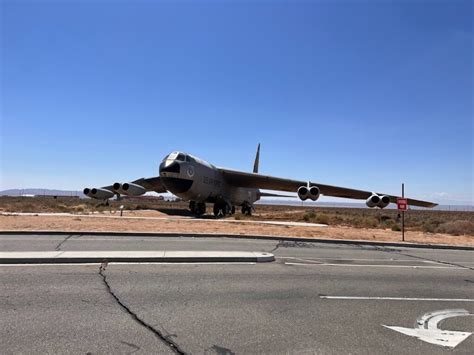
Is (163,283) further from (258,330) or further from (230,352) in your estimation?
(230,352)

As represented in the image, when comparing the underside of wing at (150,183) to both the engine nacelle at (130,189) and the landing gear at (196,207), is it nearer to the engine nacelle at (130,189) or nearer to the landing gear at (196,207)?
the engine nacelle at (130,189)

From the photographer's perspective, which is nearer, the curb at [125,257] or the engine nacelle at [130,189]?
the curb at [125,257]

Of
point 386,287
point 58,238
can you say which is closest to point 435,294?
point 386,287

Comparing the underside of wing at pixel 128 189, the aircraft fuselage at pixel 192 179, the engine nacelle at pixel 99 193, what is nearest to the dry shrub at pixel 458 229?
the aircraft fuselage at pixel 192 179

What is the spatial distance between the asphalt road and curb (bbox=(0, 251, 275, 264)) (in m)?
0.54

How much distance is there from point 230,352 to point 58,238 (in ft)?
38.2

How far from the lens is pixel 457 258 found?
48.2 ft

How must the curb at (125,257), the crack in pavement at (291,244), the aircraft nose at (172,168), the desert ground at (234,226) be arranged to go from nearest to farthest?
the curb at (125,257)
the crack in pavement at (291,244)
the desert ground at (234,226)
the aircraft nose at (172,168)

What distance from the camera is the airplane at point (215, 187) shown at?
103 feet

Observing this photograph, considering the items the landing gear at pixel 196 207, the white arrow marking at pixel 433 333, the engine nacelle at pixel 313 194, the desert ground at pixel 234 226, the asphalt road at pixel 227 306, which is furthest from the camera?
the landing gear at pixel 196 207

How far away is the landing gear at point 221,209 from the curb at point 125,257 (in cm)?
2596

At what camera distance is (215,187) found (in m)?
36.5

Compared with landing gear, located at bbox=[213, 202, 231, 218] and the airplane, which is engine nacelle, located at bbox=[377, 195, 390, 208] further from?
landing gear, located at bbox=[213, 202, 231, 218]

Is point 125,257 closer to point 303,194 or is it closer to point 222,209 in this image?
point 303,194
